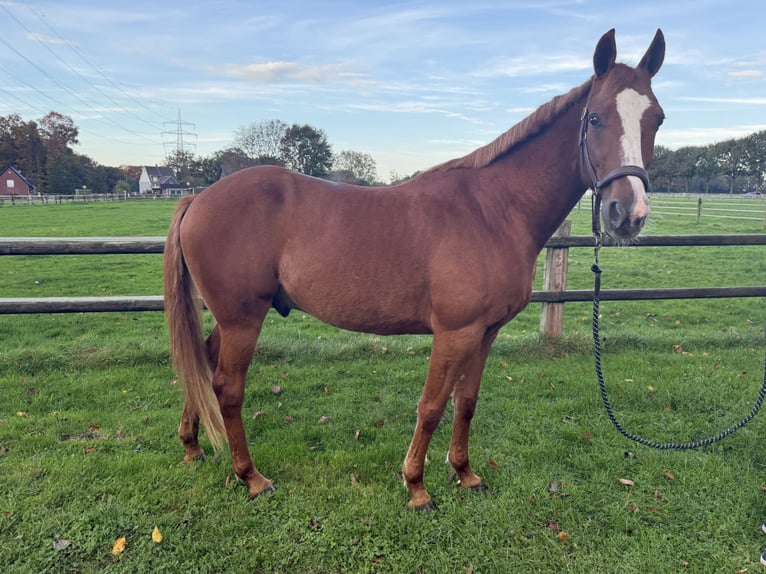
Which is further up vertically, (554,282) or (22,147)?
(22,147)

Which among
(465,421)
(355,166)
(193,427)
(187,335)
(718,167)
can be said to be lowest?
(193,427)

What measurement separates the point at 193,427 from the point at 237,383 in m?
0.60

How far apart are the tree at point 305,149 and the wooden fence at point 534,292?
3827 centimetres

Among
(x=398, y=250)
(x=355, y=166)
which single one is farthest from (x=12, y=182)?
(x=398, y=250)

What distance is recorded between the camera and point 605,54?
2164mm

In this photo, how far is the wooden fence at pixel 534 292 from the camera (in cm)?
428

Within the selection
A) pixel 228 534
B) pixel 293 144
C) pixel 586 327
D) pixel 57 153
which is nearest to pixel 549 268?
pixel 586 327

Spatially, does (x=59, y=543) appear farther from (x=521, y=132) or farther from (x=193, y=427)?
(x=521, y=132)

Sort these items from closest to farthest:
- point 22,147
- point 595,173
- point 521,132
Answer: point 595,173 → point 521,132 → point 22,147

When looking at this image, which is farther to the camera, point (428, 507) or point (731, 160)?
point (731, 160)

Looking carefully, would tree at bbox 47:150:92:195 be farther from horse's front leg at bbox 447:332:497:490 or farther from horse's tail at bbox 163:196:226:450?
horse's front leg at bbox 447:332:497:490

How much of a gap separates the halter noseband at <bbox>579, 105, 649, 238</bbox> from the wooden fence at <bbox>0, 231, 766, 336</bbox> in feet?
8.33

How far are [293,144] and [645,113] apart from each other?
4411 cm

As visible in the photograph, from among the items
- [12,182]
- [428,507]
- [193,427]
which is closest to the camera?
[428,507]
